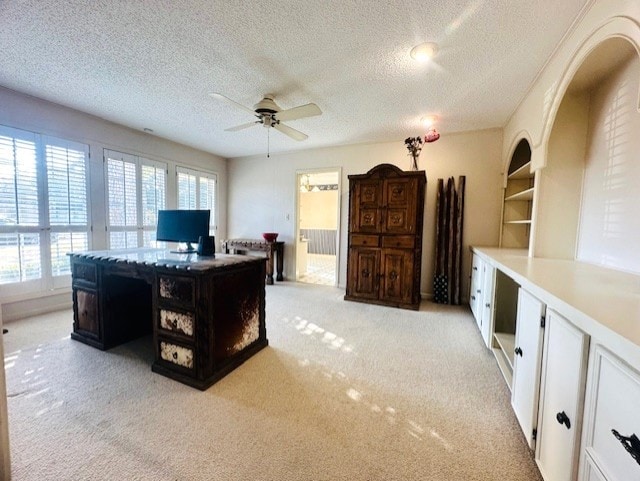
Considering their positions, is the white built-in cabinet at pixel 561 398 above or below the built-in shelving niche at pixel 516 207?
below

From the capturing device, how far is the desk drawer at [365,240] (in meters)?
3.75

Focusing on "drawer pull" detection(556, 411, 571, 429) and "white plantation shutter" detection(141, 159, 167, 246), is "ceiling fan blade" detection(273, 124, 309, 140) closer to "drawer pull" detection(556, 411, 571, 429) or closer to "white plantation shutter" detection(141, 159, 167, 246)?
"white plantation shutter" detection(141, 159, 167, 246)

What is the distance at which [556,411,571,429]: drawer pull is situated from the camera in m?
0.97

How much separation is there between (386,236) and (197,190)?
378cm

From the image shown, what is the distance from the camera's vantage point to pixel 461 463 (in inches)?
50.4

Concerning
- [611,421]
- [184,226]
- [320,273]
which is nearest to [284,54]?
[184,226]

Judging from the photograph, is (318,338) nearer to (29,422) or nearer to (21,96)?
(29,422)

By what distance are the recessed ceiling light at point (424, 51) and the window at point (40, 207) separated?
4.15m

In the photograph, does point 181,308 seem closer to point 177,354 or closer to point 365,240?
point 177,354

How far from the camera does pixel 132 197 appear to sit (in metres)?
4.02

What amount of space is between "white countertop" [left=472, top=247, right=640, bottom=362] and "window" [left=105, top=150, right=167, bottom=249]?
190 inches

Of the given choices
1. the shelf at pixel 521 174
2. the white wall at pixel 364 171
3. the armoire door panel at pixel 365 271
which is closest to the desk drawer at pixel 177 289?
the armoire door panel at pixel 365 271

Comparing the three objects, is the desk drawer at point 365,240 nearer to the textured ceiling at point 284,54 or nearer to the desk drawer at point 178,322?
the textured ceiling at point 284,54

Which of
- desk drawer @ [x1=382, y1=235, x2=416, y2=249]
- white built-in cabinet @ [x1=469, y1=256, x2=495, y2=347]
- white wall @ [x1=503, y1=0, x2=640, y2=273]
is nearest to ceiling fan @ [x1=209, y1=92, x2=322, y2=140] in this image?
white wall @ [x1=503, y1=0, x2=640, y2=273]
